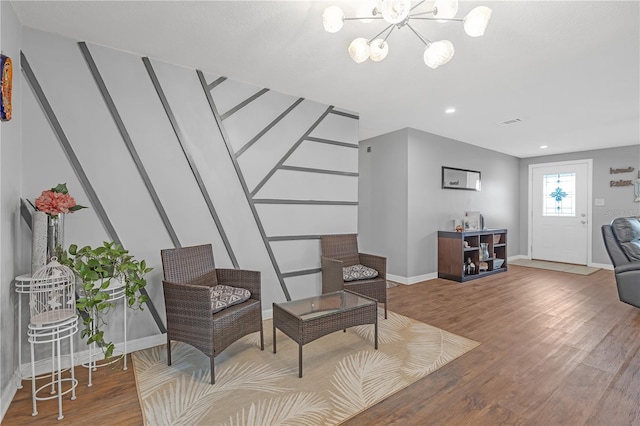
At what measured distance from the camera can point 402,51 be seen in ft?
8.44

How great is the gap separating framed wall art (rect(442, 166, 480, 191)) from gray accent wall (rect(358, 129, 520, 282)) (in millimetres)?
96

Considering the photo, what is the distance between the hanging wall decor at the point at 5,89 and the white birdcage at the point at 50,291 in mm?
933

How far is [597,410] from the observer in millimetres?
1827

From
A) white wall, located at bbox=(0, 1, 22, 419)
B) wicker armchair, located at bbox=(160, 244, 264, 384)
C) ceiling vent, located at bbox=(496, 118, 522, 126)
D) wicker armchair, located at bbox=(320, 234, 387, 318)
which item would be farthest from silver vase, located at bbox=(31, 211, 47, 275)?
ceiling vent, located at bbox=(496, 118, 522, 126)

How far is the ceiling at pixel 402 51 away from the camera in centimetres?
209

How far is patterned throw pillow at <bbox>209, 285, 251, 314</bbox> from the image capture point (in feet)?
7.65

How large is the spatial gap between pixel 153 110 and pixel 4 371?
7.11ft

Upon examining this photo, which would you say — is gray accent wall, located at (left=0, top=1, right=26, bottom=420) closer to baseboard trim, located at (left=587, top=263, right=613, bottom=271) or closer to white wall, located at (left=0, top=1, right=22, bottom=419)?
white wall, located at (left=0, top=1, right=22, bottom=419)

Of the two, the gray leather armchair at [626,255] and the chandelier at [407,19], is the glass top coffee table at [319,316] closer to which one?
the chandelier at [407,19]

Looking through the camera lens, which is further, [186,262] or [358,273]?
[358,273]

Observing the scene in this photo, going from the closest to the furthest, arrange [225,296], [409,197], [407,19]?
[407,19], [225,296], [409,197]

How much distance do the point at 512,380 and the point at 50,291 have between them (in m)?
3.21

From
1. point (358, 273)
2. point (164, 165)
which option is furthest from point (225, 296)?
point (358, 273)

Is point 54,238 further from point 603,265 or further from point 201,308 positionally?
point 603,265
